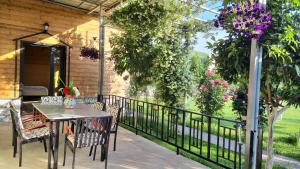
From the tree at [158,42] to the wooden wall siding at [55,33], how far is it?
173 cm

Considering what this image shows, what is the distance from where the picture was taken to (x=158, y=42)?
18.9ft

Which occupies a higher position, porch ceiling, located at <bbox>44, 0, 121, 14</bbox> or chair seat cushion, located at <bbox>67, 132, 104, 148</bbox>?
porch ceiling, located at <bbox>44, 0, 121, 14</bbox>

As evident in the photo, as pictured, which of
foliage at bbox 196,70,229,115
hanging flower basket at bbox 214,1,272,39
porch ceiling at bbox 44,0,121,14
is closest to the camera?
hanging flower basket at bbox 214,1,272,39

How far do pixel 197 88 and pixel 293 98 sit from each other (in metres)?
4.93

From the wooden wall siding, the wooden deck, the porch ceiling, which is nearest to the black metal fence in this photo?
the wooden deck

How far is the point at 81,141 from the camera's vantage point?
10.7 feet

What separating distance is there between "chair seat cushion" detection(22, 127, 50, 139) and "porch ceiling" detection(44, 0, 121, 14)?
159 inches

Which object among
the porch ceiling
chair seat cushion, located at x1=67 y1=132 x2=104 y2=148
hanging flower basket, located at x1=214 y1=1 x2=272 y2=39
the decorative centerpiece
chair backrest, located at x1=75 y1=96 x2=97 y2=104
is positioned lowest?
chair seat cushion, located at x1=67 y1=132 x2=104 y2=148

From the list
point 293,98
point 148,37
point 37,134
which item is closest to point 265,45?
point 293,98

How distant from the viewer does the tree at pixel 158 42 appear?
469cm

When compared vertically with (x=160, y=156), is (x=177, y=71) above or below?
above

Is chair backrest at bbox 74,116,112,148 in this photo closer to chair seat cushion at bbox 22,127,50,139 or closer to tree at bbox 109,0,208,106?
chair seat cushion at bbox 22,127,50,139

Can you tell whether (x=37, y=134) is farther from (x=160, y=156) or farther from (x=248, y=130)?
(x=248, y=130)

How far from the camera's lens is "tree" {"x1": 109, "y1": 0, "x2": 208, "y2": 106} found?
469 centimetres
